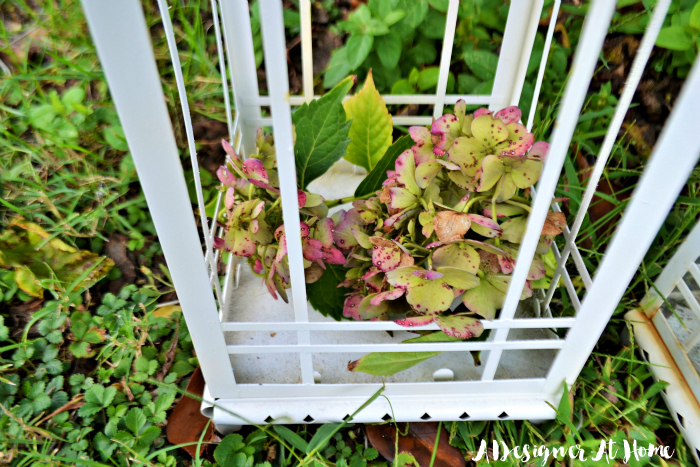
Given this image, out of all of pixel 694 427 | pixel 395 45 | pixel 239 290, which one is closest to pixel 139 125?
pixel 239 290

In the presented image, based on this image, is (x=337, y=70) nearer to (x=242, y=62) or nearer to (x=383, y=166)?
(x=242, y=62)

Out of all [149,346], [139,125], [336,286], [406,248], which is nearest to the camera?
[139,125]

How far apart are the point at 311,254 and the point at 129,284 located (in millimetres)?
438

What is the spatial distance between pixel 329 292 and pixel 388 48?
1.50 ft

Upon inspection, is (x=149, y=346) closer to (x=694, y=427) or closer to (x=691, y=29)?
(x=694, y=427)

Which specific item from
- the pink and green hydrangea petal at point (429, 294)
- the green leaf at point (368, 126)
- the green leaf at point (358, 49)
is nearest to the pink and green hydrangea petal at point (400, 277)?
the pink and green hydrangea petal at point (429, 294)

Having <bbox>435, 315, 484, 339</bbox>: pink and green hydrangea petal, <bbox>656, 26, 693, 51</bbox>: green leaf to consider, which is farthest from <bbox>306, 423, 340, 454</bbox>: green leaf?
<bbox>656, 26, 693, 51</bbox>: green leaf

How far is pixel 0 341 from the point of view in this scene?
791 mm

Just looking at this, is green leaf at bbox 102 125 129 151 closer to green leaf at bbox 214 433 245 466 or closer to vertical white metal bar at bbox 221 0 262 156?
vertical white metal bar at bbox 221 0 262 156

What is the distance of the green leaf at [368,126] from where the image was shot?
2.23 feet

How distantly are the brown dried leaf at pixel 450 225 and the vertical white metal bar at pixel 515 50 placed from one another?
330mm

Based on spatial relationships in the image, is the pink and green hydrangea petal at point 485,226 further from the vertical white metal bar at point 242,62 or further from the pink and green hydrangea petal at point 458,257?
the vertical white metal bar at point 242,62

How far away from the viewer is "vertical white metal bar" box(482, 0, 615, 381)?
0.99 feet

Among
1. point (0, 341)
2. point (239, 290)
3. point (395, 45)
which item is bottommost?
point (0, 341)
